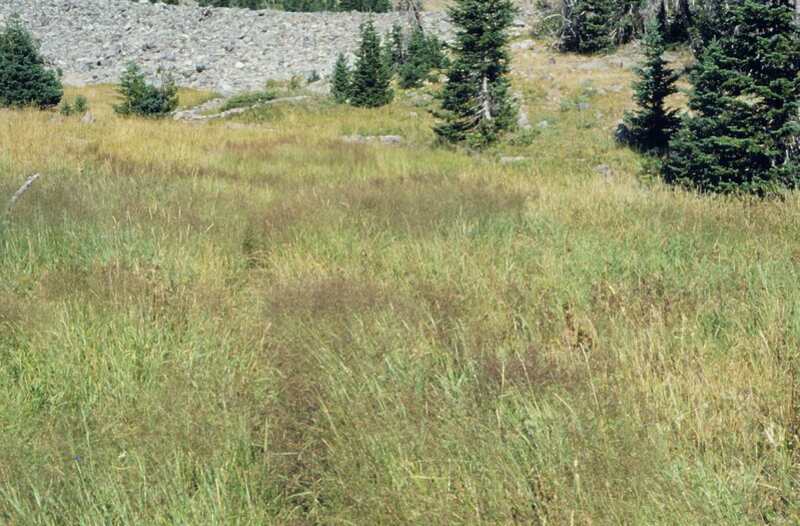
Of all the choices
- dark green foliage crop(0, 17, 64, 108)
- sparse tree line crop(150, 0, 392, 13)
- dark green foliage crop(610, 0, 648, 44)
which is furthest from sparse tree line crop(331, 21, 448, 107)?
sparse tree line crop(150, 0, 392, 13)

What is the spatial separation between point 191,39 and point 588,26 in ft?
107

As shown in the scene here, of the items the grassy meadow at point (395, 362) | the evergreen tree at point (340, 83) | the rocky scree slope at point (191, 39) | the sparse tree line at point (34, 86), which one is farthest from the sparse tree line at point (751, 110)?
the rocky scree slope at point (191, 39)

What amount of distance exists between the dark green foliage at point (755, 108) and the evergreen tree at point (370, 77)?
52.1 ft

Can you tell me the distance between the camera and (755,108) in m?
12.0

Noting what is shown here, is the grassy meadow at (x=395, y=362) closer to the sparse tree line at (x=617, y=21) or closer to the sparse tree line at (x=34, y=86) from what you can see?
the sparse tree line at (x=34, y=86)

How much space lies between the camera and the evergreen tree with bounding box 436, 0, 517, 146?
1681 centimetres

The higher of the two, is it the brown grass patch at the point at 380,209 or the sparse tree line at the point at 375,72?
the sparse tree line at the point at 375,72

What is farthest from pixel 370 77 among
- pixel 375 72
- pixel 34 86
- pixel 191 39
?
pixel 191 39

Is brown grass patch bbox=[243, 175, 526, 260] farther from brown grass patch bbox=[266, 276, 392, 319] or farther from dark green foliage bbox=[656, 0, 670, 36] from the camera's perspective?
dark green foliage bbox=[656, 0, 670, 36]

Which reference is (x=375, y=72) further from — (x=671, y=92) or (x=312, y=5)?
(x=312, y=5)

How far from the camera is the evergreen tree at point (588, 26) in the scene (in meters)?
35.6

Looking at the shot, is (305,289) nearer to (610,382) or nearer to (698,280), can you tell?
(610,382)

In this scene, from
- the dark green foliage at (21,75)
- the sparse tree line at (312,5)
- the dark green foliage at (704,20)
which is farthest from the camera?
the sparse tree line at (312,5)

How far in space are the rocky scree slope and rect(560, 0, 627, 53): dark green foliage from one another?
12.8 m
